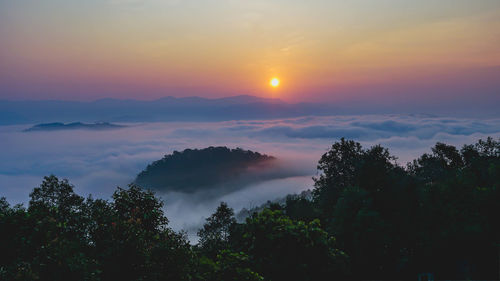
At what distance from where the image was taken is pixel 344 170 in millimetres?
40125

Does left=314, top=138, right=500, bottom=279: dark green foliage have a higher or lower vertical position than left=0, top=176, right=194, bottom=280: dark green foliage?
lower

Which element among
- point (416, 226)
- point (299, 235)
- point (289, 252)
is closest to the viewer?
point (289, 252)

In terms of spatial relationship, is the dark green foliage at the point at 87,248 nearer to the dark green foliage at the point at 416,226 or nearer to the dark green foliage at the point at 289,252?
the dark green foliage at the point at 289,252

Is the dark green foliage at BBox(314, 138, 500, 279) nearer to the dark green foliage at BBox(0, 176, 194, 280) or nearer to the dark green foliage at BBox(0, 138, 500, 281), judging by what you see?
the dark green foliage at BBox(0, 138, 500, 281)

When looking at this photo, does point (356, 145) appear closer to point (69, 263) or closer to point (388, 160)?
point (388, 160)

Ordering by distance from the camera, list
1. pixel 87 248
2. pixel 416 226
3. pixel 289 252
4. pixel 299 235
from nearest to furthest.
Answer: pixel 87 248
pixel 289 252
pixel 299 235
pixel 416 226

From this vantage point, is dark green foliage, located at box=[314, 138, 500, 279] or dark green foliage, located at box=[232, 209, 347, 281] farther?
dark green foliage, located at box=[314, 138, 500, 279]

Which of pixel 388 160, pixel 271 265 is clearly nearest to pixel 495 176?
pixel 388 160

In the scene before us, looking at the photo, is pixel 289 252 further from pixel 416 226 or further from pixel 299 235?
pixel 416 226

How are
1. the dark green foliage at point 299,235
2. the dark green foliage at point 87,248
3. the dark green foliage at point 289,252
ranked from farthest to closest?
the dark green foliage at point 289,252 → the dark green foliage at point 299,235 → the dark green foliage at point 87,248

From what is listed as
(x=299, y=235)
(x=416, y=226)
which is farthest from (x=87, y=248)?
(x=416, y=226)

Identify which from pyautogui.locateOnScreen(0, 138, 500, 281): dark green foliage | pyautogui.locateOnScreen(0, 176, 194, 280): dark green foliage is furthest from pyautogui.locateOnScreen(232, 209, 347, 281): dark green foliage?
pyautogui.locateOnScreen(0, 176, 194, 280): dark green foliage

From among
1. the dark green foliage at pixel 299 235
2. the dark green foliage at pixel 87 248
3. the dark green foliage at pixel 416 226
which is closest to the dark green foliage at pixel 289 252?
the dark green foliage at pixel 299 235

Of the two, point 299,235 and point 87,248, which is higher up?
point 87,248
